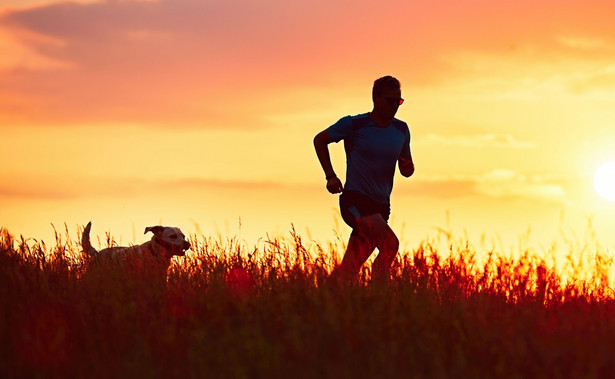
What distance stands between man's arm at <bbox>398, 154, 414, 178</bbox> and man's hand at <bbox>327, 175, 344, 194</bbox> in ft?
2.69

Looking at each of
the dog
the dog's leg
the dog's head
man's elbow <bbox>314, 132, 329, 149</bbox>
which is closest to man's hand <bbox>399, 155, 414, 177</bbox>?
man's elbow <bbox>314, 132, 329, 149</bbox>

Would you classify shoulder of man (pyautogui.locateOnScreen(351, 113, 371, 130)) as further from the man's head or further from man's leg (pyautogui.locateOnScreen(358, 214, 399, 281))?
man's leg (pyautogui.locateOnScreen(358, 214, 399, 281))

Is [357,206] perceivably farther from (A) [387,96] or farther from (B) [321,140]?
(A) [387,96]

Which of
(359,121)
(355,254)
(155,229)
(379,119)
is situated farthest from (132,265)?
(155,229)

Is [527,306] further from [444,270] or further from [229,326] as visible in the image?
[229,326]

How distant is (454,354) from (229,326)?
62.9 inches

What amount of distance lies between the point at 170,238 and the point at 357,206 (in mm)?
4568

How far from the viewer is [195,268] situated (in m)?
8.33

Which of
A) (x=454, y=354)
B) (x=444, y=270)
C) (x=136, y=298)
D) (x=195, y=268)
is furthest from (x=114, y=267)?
(x=454, y=354)

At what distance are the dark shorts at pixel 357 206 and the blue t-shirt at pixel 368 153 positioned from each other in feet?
0.16

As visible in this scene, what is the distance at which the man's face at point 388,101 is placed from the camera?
7.85 metres

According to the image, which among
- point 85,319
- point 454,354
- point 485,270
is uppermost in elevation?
point 485,270

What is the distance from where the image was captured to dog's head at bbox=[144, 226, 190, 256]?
1159cm

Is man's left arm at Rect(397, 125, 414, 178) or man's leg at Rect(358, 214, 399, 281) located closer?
man's leg at Rect(358, 214, 399, 281)
